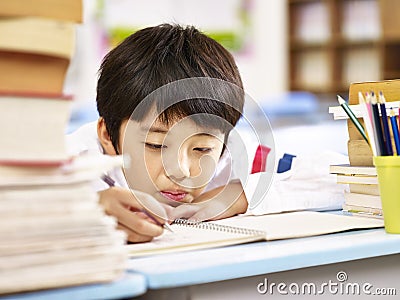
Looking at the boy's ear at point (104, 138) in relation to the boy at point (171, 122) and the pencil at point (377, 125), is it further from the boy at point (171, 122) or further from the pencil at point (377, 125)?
the pencil at point (377, 125)

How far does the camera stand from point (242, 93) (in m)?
1.28

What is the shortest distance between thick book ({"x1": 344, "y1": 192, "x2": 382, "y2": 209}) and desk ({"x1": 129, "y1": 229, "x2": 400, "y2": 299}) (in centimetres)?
12

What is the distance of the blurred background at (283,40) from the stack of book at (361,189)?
3957 mm

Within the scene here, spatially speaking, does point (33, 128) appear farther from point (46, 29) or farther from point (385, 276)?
point (385, 276)

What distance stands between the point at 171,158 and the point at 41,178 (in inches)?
18.7

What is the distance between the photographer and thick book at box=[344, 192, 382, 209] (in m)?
1.06

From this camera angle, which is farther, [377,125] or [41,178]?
[377,125]

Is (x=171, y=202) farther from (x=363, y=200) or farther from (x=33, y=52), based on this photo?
(x=33, y=52)

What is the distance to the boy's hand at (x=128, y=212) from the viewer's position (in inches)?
33.6

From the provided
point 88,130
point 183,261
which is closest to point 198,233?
point 183,261

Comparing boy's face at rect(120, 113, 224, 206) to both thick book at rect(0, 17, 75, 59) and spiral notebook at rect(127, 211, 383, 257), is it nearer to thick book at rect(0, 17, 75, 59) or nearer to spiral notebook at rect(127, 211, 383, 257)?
spiral notebook at rect(127, 211, 383, 257)

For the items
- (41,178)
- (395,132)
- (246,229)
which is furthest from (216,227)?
(41,178)

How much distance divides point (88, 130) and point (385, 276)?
756 millimetres

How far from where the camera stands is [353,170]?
109 cm
